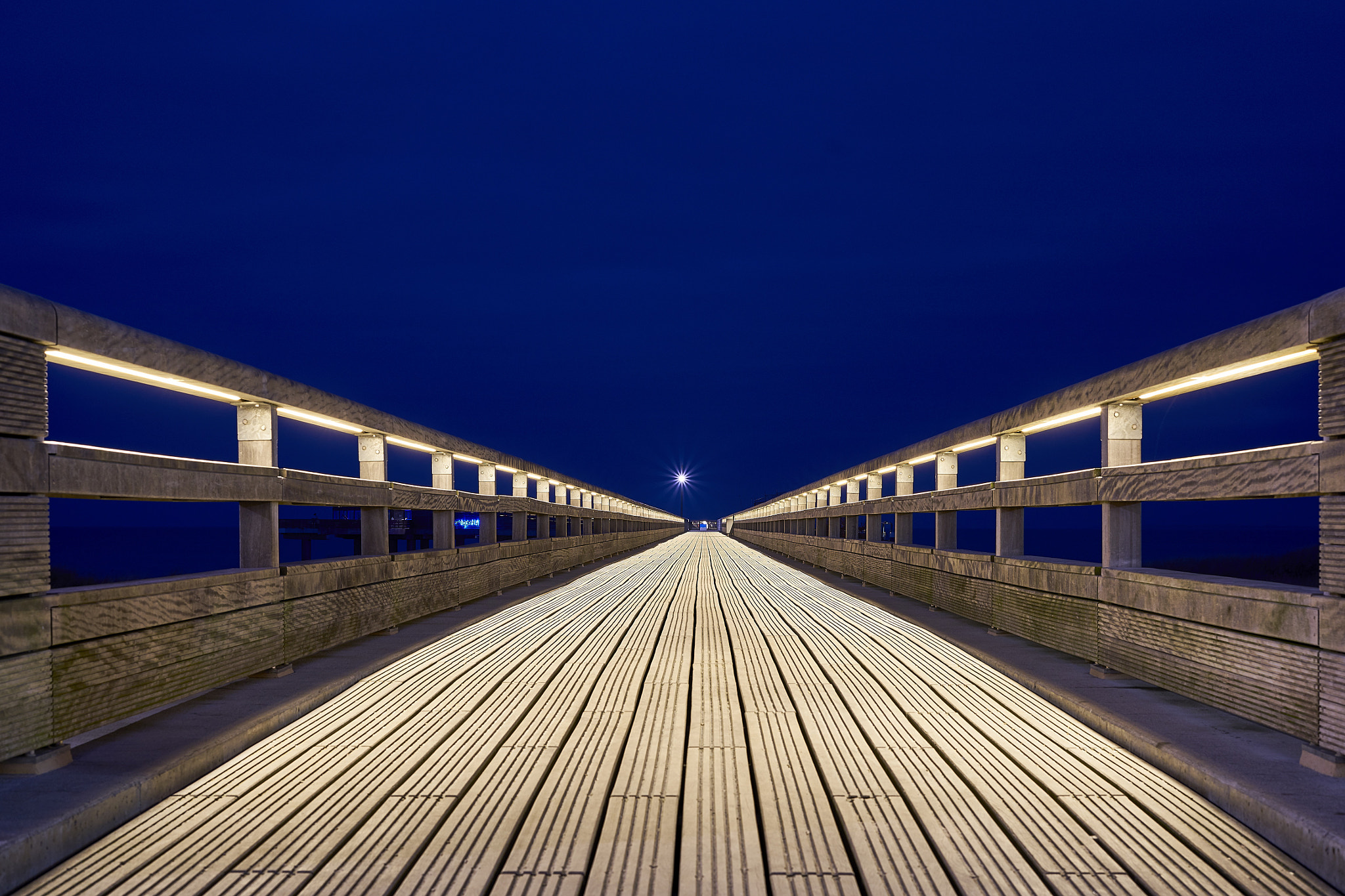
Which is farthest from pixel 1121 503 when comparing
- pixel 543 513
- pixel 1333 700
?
pixel 543 513

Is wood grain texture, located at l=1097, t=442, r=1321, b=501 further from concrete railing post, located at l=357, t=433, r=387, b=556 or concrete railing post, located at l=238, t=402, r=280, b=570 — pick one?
concrete railing post, located at l=357, t=433, r=387, b=556

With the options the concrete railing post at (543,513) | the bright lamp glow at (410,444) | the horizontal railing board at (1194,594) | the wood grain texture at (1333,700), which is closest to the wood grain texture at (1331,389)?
the horizontal railing board at (1194,594)

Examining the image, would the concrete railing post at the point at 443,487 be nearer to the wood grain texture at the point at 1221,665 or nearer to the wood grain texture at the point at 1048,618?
the wood grain texture at the point at 1048,618

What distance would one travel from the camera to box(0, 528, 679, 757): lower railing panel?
3.69m

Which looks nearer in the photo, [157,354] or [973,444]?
[157,354]

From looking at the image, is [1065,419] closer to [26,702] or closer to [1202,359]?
[1202,359]

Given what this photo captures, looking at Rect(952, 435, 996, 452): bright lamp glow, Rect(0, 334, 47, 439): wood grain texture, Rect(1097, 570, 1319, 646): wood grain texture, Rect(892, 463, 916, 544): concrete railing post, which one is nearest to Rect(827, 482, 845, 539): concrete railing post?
Rect(892, 463, 916, 544): concrete railing post

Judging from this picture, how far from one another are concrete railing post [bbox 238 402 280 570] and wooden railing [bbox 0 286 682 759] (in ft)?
0.03

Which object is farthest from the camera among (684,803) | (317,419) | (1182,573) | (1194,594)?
(317,419)

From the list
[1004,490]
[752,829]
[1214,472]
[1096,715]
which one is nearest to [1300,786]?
[1096,715]

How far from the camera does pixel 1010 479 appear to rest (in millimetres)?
8227

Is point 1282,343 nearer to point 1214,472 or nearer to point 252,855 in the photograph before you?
point 1214,472

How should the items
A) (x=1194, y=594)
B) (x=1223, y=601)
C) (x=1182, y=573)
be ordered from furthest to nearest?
(x=1182, y=573)
(x=1194, y=594)
(x=1223, y=601)

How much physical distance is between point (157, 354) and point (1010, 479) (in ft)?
24.1
